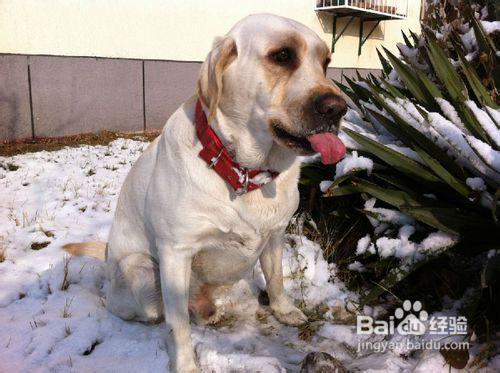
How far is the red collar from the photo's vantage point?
6.27 feet

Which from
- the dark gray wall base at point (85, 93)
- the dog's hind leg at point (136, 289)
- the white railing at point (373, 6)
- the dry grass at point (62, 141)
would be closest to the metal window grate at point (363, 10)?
the white railing at point (373, 6)

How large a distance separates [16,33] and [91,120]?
6.27 ft

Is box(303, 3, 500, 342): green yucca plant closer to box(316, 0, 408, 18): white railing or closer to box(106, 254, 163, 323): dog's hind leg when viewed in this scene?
box(106, 254, 163, 323): dog's hind leg

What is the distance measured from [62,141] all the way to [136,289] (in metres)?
6.27

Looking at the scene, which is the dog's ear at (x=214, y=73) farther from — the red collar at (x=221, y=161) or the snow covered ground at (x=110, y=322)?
the snow covered ground at (x=110, y=322)

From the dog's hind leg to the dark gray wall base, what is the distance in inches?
250

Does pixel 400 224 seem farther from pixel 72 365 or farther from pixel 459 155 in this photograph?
pixel 72 365

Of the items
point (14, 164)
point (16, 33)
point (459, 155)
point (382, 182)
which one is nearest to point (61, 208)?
point (14, 164)

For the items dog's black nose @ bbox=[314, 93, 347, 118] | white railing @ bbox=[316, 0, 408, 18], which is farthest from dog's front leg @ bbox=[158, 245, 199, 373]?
white railing @ bbox=[316, 0, 408, 18]

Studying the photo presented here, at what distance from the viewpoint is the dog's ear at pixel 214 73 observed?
1808mm

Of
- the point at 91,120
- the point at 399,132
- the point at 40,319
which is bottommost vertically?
the point at 91,120

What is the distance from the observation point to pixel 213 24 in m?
9.38

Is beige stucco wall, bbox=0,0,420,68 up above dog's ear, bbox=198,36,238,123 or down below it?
below

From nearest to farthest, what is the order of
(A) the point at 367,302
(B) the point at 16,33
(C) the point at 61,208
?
1. (A) the point at 367,302
2. (C) the point at 61,208
3. (B) the point at 16,33
